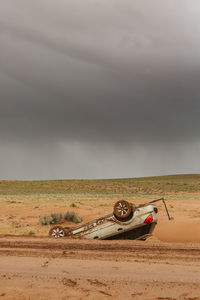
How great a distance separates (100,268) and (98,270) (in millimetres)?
202

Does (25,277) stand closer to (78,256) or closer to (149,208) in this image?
(78,256)

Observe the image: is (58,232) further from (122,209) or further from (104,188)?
(104,188)

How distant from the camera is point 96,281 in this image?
7473mm

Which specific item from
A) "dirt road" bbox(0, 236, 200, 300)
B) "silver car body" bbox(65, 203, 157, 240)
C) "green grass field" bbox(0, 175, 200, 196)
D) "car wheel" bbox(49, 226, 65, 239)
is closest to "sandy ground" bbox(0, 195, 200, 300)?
"dirt road" bbox(0, 236, 200, 300)

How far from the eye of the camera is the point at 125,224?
12.3 meters

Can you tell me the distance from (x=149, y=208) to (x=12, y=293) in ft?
21.9

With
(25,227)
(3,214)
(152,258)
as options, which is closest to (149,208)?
(152,258)

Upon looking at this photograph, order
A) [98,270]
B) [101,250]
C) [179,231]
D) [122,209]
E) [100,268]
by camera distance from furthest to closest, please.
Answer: [179,231], [122,209], [101,250], [100,268], [98,270]

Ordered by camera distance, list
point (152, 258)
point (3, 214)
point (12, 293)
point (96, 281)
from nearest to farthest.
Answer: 1. point (12, 293)
2. point (96, 281)
3. point (152, 258)
4. point (3, 214)

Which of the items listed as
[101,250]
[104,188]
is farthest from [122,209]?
[104,188]

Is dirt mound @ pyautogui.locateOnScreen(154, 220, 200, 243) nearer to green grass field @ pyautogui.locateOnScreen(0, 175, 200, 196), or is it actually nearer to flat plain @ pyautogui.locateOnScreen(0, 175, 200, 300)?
flat plain @ pyautogui.locateOnScreen(0, 175, 200, 300)

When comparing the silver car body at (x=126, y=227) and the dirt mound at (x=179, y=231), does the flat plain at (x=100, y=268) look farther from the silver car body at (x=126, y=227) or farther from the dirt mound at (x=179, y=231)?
the silver car body at (x=126, y=227)

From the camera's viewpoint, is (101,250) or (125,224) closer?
(101,250)

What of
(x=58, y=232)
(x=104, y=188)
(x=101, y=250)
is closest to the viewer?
(x=101, y=250)
